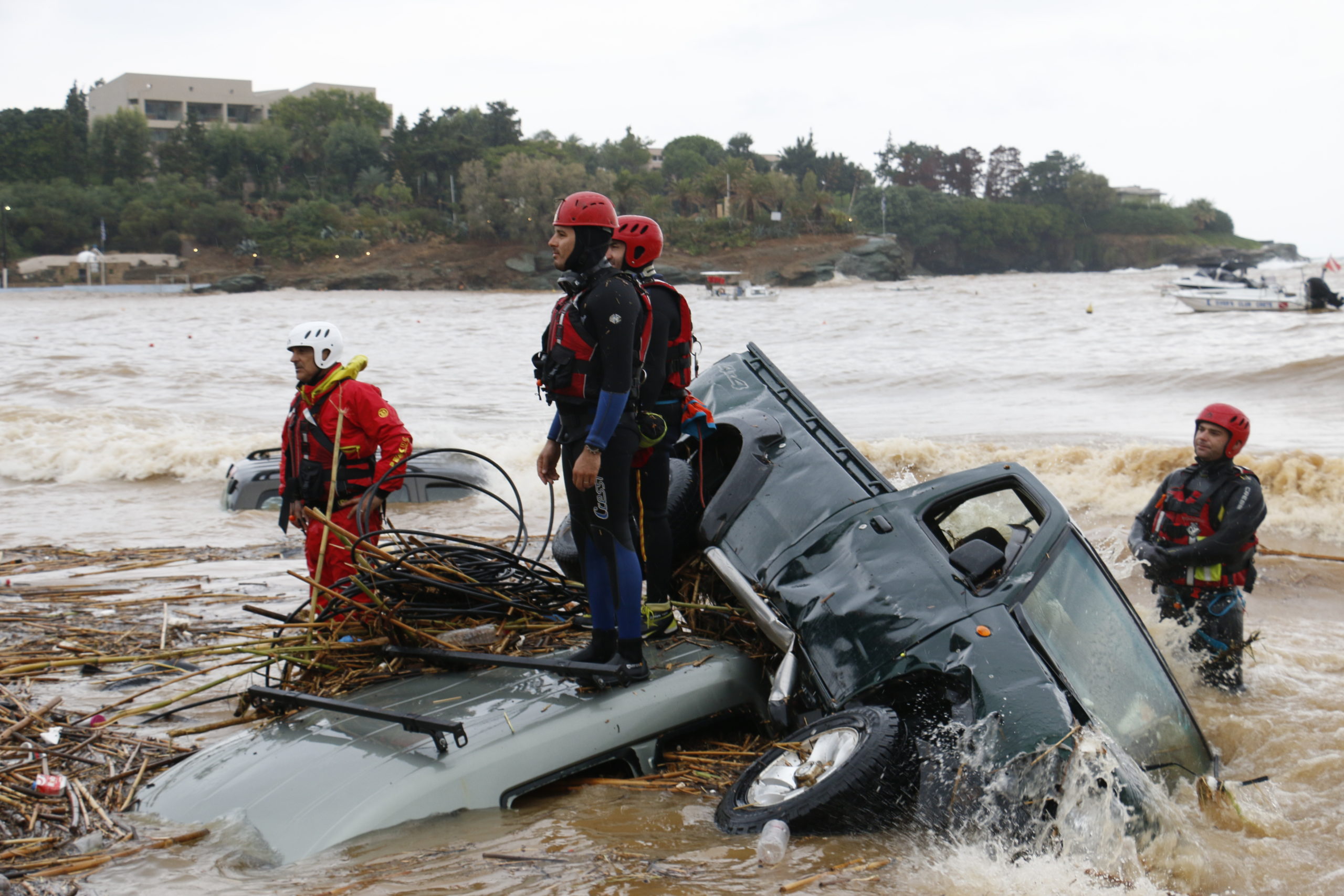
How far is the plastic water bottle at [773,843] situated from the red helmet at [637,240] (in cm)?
247

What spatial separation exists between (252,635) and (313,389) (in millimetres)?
1527

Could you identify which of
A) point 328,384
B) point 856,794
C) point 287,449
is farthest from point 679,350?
point 287,449

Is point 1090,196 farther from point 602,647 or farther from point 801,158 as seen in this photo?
point 602,647

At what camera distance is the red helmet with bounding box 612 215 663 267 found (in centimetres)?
462

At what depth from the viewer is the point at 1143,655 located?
3.82 meters

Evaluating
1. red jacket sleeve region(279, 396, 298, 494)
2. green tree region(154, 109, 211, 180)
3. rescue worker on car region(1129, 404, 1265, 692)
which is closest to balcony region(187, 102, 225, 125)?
green tree region(154, 109, 211, 180)

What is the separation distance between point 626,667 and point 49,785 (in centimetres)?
194

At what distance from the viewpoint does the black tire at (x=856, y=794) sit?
10.4 feet

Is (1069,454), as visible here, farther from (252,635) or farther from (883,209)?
(883,209)

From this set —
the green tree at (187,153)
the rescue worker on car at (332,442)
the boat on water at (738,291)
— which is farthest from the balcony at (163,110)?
the rescue worker on car at (332,442)

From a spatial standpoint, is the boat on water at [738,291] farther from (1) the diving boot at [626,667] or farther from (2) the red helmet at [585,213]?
(1) the diving boot at [626,667]

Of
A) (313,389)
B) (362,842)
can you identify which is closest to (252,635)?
(313,389)

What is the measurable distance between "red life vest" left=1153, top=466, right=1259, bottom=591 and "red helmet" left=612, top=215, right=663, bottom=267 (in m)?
3.21

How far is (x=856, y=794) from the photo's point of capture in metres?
3.18
